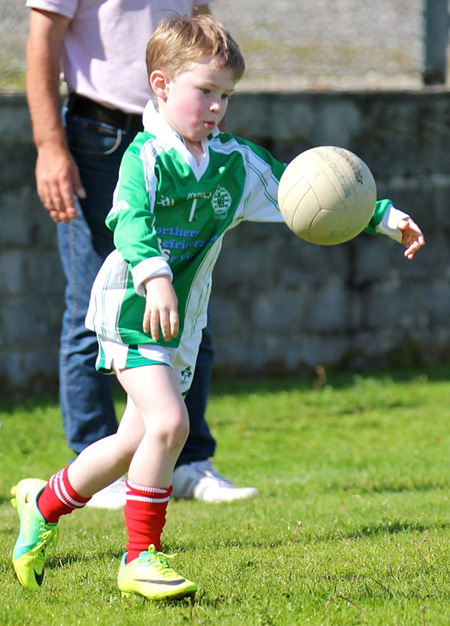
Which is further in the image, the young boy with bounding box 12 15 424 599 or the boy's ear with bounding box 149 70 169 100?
the boy's ear with bounding box 149 70 169 100

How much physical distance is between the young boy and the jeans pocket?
115 centimetres

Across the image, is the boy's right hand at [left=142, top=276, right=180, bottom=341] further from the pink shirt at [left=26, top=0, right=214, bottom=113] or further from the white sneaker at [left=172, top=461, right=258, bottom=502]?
the white sneaker at [left=172, top=461, right=258, bottom=502]

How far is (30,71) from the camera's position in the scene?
4.61 m

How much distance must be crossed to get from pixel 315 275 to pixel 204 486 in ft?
11.8

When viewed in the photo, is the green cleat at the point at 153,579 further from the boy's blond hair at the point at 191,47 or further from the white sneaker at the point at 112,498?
the white sneaker at the point at 112,498

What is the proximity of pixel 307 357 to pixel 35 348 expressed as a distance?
225 cm

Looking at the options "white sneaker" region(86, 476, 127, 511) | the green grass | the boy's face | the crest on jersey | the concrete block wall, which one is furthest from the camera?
the concrete block wall

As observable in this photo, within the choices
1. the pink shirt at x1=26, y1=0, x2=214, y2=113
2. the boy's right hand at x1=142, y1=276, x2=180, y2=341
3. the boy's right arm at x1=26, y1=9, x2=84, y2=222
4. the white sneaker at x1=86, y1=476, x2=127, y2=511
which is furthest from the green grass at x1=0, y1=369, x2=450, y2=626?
the pink shirt at x1=26, y1=0, x2=214, y2=113

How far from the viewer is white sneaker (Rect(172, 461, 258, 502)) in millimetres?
4879

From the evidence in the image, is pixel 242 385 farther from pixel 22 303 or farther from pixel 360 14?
pixel 360 14

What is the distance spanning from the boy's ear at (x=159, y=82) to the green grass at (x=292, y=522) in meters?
1.63

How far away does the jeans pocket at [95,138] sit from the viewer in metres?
4.68

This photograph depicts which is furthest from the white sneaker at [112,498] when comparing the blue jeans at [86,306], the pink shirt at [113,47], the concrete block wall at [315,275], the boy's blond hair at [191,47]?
the concrete block wall at [315,275]

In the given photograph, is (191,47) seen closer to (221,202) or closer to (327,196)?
(221,202)
